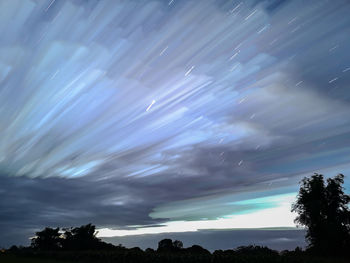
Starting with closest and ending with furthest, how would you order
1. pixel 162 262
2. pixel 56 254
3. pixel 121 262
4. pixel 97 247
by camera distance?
pixel 162 262, pixel 121 262, pixel 56 254, pixel 97 247

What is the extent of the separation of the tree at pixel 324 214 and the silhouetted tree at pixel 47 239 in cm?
9102

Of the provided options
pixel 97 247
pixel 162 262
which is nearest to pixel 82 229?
pixel 97 247

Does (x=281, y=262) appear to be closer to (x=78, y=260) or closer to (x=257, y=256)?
(x=257, y=256)

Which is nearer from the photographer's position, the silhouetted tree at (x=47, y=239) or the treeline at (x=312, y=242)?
the treeline at (x=312, y=242)

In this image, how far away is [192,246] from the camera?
9306 cm

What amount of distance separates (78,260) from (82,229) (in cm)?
4821

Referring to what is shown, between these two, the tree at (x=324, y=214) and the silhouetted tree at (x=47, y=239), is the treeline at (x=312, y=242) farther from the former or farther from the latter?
the silhouetted tree at (x=47, y=239)

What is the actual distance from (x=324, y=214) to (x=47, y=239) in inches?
3970

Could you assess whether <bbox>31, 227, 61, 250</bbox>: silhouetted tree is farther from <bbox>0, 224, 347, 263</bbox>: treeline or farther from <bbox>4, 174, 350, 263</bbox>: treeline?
<bbox>4, 174, 350, 263</bbox>: treeline

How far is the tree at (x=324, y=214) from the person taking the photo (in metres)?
52.8

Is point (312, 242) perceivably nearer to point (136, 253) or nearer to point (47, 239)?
point (136, 253)

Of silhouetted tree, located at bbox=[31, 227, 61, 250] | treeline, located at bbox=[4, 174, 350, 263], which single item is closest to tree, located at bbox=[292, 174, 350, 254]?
treeline, located at bbox=[4, 174, 350, 263]

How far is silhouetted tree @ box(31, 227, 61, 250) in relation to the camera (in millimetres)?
117438

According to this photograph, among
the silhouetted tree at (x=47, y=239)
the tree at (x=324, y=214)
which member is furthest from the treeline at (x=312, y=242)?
the silhouetted tree at (x=47, y=239)
